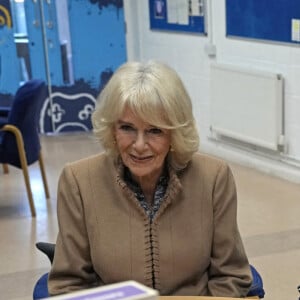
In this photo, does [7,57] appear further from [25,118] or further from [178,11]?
[25,118]

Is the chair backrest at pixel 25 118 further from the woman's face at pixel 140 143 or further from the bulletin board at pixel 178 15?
the woman's face at pixel 140 143

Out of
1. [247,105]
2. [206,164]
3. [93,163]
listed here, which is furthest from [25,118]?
[206,164]

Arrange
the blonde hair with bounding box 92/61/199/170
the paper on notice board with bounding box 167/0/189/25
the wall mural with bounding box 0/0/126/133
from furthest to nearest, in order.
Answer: the wall mural with bounding box 0/0/126/133, the paper on notice board with bounding box 167/0/189/25, the blonde hair with bounding box 92/61/199/170

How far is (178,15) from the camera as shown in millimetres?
6047

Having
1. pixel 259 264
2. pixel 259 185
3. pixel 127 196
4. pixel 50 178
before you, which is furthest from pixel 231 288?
pixel 50 178

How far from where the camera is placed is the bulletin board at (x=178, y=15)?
575 centimetres

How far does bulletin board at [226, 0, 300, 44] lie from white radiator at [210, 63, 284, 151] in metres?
0.29

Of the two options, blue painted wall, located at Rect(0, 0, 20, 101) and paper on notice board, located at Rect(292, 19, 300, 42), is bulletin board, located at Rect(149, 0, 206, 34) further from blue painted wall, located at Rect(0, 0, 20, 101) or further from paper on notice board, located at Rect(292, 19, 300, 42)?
blue painted wall, located at Rect(0, 0, 20, 101)

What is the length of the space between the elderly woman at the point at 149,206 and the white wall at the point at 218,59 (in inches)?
123

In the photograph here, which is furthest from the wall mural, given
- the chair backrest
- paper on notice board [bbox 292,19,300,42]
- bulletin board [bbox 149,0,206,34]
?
paper on notice board [bbox 292,19,300,42]

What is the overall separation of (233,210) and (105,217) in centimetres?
35

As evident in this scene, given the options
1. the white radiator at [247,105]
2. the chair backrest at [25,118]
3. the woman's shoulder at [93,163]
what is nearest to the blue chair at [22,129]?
the chair backrest at [25,118]

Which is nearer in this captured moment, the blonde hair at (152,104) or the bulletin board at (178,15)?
the blonde hair at (152,104)

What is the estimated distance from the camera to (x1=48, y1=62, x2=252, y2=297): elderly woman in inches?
66.3
